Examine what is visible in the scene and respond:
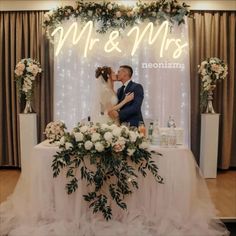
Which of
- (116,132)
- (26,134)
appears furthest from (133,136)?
(26,134)

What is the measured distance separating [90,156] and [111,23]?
→ 2.54 m

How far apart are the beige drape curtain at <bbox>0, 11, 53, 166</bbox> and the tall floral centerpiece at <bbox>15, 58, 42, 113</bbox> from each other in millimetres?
303

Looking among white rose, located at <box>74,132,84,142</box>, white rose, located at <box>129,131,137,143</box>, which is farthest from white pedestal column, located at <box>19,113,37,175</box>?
white rose, located at <box>129,131,137,143</box>

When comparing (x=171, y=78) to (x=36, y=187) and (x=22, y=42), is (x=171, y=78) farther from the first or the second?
(x=36, y=187)

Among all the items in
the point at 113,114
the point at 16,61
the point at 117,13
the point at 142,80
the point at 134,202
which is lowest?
the point at 134,202

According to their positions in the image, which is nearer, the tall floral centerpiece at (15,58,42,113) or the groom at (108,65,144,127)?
the groom at (108,65,144,127)

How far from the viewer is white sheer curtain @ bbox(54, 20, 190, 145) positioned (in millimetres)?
5055

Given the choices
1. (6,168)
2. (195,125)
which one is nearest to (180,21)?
(195,125)

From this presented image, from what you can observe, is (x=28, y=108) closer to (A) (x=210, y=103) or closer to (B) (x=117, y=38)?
(B) (x=117, y=38)

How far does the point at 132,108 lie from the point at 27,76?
1.84 meters

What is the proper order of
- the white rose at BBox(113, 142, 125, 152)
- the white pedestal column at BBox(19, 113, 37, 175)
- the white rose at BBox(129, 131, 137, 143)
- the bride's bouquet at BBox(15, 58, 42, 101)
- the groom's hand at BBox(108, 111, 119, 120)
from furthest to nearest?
the white pedestal column at BBox(19, 113, 37, 175)
the bride's bouquet at BBox(15, 58, 42, 101)
the groom's hand at BBox(108, 111, 119, 120)
the white rose at BBox(129, 131, 137, 143)
the white rose at BBox(113, 142, 125, 152)

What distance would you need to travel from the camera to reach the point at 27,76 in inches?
190

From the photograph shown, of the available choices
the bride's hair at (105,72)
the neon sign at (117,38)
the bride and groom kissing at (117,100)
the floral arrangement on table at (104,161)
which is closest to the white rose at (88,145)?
the floral arrangement on table at (104,161)

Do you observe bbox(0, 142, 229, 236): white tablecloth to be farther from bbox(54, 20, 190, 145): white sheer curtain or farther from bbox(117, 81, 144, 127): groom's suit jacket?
bbox(54, 20, 190, 145): white sheer curtain
